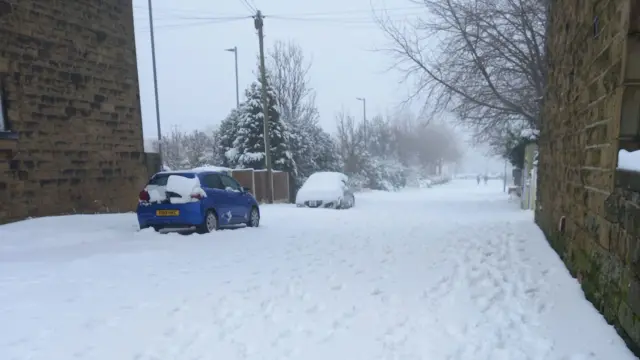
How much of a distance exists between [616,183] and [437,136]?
68.8m

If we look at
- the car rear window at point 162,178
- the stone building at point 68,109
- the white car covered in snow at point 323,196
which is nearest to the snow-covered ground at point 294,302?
the car rear window at point 162,178

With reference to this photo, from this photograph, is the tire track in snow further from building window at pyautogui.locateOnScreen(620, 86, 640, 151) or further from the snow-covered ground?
building window at pyautogui.locateOnScreen(620, 86, 640, 151)

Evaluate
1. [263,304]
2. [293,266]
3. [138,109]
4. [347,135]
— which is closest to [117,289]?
[263,304]

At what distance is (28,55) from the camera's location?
8.27m

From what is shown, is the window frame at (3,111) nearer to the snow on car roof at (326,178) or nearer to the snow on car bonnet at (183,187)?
the snow on car bonnet at (183,187)

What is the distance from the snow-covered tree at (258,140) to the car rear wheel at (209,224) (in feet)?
46.7

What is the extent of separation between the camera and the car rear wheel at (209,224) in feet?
27.8

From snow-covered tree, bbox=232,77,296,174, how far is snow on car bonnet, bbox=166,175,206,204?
47.8 feet

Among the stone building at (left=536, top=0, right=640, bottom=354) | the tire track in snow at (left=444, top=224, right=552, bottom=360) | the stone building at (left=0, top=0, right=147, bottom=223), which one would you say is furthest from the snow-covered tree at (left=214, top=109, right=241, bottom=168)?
the stone building at (left=536, top=0, right=640, bottom=354)

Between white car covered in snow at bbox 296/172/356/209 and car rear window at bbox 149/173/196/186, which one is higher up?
car rear window at bbox 149/173/196/186

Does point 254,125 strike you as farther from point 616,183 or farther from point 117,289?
point 616,183

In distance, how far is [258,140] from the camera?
23.5 meters

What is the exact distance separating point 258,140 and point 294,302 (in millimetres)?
19763

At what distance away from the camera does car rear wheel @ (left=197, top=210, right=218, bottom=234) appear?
8.47 metres
